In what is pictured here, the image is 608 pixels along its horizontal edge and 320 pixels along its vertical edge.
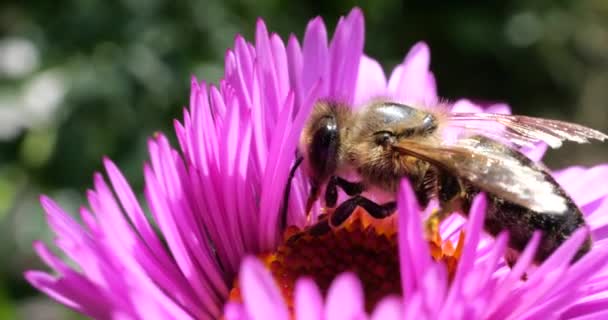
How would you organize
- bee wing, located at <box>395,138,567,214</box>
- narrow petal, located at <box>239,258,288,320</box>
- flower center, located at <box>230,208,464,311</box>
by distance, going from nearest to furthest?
narrow petal, located at <box>239,258,288,320</box>
bee wing, located at <box>395,138,567,214</box>
flower center, located at <box>230,208,464,311</box>

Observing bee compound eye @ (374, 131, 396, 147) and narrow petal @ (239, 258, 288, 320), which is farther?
bee compound eye @ (374, 131, 396, 147)

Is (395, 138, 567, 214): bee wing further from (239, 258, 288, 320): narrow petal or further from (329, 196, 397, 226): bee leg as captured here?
(239, 258, 288, 320): narrow petal

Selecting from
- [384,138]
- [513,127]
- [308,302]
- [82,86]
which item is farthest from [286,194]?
[82,86]

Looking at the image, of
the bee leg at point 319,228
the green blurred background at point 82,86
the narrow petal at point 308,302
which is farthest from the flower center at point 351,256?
the green blurred background at point 82,86

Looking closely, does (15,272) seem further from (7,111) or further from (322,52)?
(322,52)

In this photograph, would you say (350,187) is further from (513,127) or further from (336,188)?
(513,127)

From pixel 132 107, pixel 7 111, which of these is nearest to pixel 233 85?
pixel 132 107

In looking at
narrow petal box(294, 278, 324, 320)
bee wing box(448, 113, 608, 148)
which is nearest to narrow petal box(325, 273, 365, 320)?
narrow petal box(294, 278, 324, 320)

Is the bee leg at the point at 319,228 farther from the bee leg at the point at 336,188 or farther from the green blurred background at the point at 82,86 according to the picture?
the green blurred background at the point at 82,86
